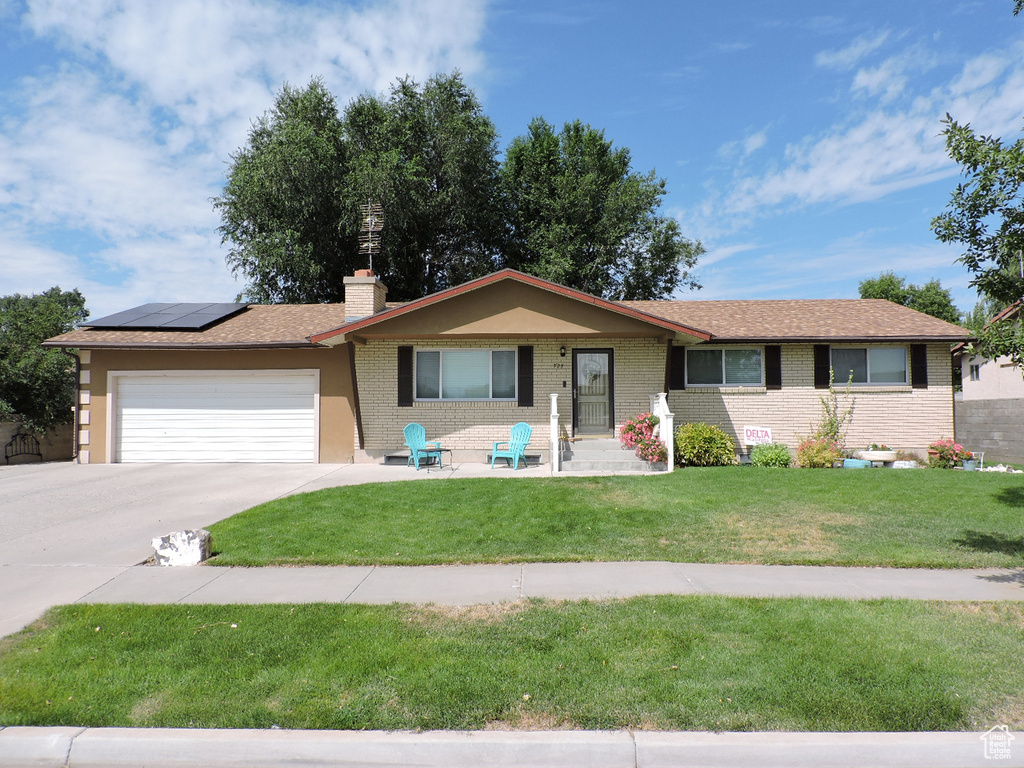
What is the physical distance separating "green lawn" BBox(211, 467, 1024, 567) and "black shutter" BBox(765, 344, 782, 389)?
13.4 feet

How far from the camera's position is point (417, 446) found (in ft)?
42.5

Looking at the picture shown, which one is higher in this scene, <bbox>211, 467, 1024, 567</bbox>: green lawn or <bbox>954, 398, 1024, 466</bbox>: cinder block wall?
<bbox>954, 398, 1024, 466</bbox>: cinder block wall

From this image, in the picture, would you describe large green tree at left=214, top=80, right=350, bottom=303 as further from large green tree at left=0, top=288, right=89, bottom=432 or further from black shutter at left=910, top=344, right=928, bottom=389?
black shutter at left=910, top=344, right=928, bottom=389

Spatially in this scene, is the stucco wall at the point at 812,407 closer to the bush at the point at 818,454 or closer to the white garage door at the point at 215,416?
the bush at the point at 818,454

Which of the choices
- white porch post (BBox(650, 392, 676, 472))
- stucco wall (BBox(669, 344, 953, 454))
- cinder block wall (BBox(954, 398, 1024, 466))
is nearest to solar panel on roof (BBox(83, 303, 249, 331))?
white porch post (BBox(650, 392, 676, 472))

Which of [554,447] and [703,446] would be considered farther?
[703,446]

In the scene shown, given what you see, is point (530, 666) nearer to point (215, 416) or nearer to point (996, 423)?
point (215, 416)

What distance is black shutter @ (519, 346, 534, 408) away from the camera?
1418cm

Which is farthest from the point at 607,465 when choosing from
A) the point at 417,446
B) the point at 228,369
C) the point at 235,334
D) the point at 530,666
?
the point at 235,334

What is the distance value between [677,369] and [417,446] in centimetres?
671

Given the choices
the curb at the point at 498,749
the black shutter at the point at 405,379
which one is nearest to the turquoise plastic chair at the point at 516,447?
the black shutter at the point at 405,379

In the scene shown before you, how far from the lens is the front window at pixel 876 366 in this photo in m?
14.5

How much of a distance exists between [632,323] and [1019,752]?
1061cm

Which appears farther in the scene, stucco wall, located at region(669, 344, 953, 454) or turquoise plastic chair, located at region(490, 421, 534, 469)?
stucco wall, located at region(669, 344, 953, 454)
